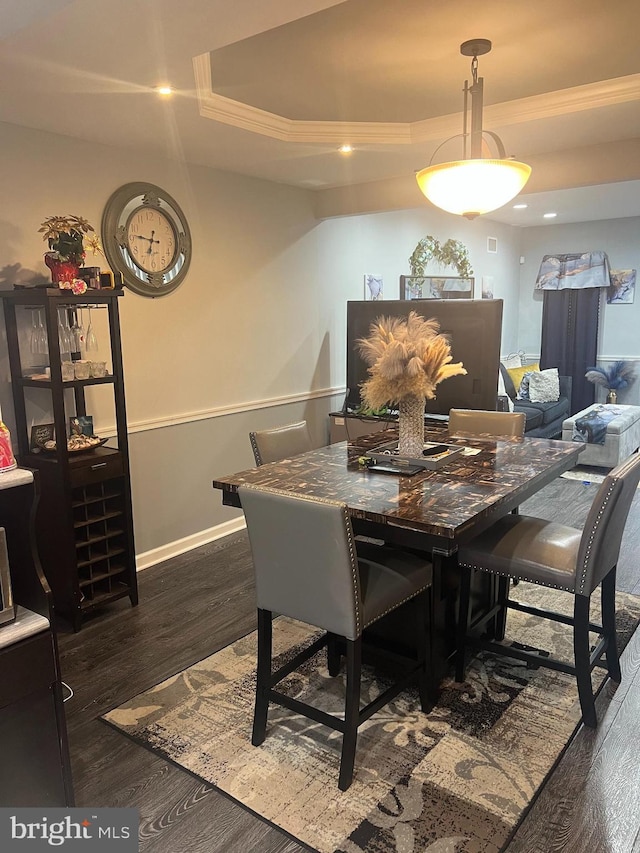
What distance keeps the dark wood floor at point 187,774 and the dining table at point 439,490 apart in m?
0.64

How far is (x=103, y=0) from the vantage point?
5.91 feet

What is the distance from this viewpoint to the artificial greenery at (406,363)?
103 inches

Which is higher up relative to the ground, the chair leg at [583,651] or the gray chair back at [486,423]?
the gray chair back at [486,423]

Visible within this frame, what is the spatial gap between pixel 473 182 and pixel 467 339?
7.42 ft

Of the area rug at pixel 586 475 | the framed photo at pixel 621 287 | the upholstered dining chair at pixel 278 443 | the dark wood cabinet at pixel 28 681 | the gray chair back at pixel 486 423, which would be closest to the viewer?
the dark wood cabinet at pixel 28 681

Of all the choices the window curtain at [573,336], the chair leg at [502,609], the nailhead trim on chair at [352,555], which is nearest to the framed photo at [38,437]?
the nailhead trim on chair at [352,555]

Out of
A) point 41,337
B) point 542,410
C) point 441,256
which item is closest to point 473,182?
point 41,337

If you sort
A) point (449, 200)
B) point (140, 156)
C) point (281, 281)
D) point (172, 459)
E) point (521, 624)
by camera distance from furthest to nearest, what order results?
point (281, 281) → point (172, 459) → point (140, 156) → point (521, 624) → point (449, 200)

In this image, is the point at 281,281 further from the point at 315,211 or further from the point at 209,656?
the point at 209,656

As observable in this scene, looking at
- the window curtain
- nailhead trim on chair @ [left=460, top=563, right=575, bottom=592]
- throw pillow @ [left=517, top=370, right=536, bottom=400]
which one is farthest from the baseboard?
the window curtain

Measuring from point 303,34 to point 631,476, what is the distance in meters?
2.04

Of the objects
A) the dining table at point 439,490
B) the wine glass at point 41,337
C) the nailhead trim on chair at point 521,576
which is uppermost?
the wine glass at point 41,337

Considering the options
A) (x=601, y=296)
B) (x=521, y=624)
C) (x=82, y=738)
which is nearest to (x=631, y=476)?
(x=521, y=624)

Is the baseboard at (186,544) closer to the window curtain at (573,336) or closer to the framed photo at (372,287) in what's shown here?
the framed photo at (372,287)
